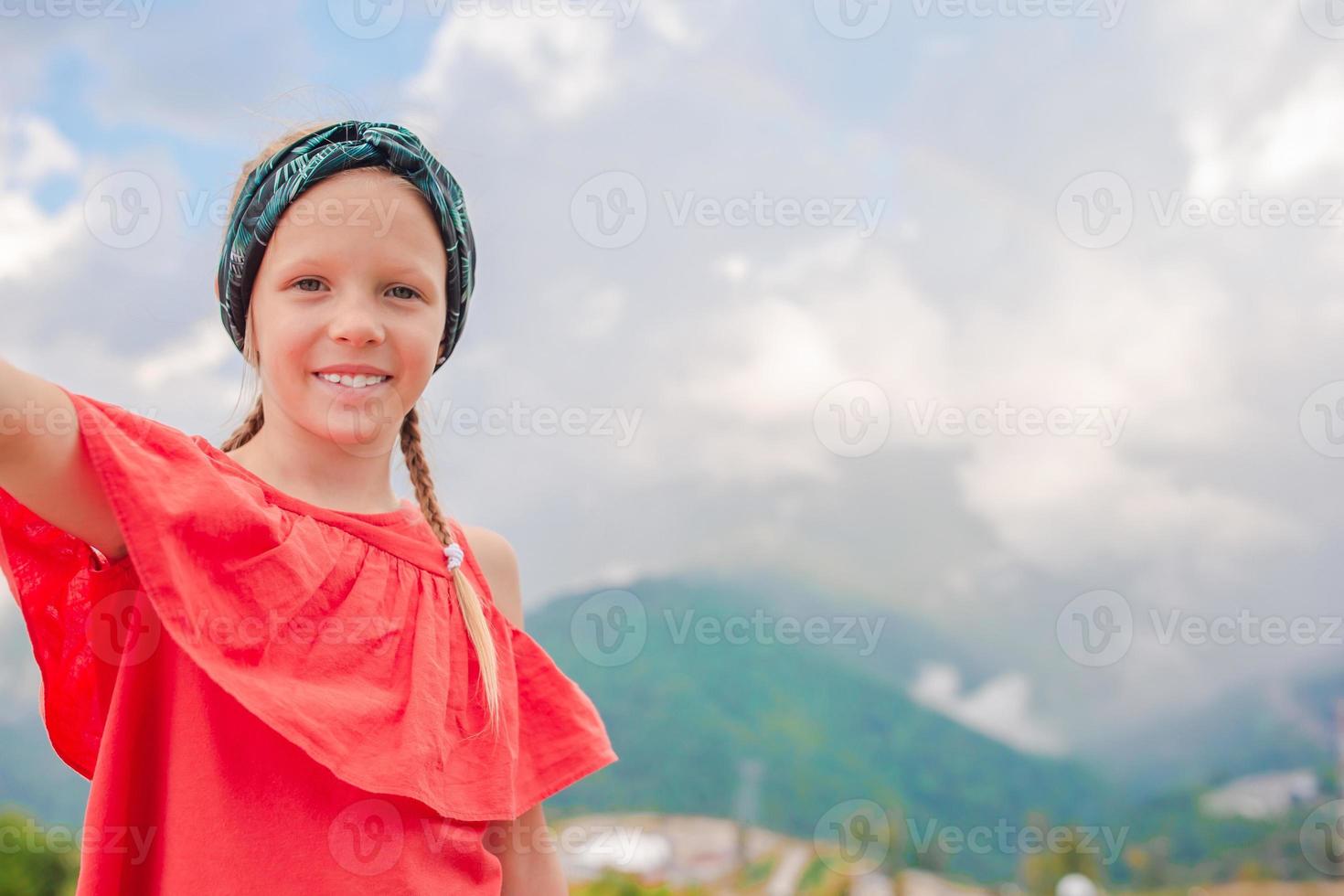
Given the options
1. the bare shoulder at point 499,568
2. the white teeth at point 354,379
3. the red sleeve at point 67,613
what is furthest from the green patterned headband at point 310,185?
the red sleeve at point 67,613

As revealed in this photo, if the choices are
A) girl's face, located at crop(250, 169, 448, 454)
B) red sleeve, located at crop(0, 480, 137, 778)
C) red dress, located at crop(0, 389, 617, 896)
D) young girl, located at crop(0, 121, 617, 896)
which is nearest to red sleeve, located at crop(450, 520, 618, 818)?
young girl, located at crop(0, 121, 617, 896)

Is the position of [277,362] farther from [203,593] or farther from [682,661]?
[682,661]

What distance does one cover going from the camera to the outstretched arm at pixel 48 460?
0.86m

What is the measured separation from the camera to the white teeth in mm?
1246

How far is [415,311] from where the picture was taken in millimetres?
1291

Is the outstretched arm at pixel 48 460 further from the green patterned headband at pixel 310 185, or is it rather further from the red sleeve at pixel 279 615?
the green patterned headband at pixel 310 185

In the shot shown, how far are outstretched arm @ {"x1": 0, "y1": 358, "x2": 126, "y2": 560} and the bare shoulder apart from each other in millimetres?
575

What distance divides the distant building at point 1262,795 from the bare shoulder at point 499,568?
36942 mm

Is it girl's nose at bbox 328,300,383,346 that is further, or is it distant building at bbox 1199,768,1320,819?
distant building at bbox 1199,768,1320,819

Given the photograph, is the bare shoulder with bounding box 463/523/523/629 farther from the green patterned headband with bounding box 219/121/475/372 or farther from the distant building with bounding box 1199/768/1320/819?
the distant building with bounding box 1199/768/1320/819

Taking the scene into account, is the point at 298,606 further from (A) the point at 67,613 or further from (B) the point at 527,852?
(B) the point at 527,852

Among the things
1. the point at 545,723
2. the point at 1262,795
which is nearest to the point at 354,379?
the point at 545,723

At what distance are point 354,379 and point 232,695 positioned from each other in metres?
0.39

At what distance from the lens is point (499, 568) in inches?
60.0
